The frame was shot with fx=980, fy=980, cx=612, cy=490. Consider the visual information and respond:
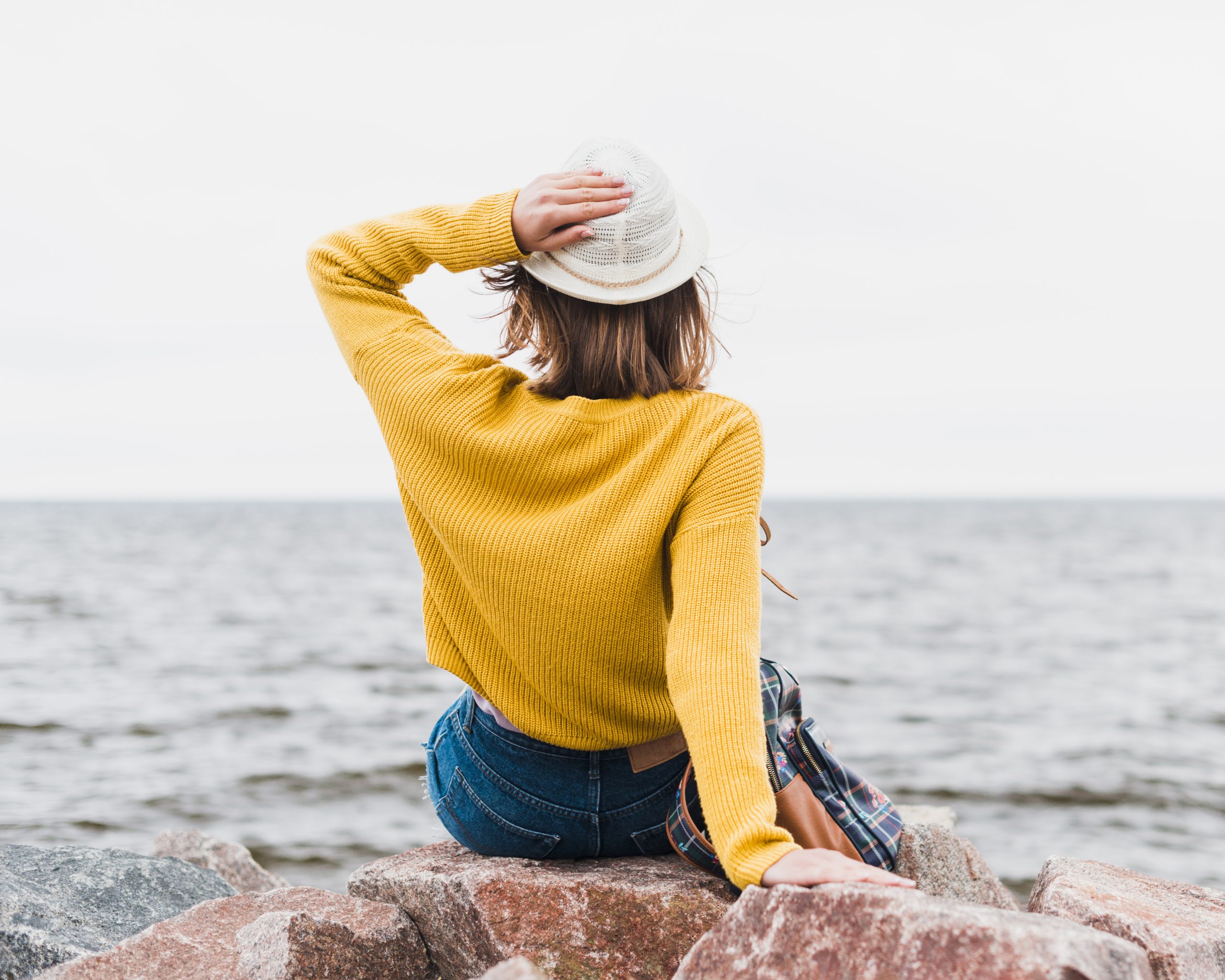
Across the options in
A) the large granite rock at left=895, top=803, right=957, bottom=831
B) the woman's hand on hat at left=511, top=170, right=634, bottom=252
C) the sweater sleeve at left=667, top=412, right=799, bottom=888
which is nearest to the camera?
the sweater sleeve at left=667, top=412, right=799, bottom=888

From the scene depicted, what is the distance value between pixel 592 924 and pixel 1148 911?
1133 millimetres

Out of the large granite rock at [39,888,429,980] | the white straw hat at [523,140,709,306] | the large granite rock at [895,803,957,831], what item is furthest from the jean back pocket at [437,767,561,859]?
the large granite rock at [895,803,957,831]

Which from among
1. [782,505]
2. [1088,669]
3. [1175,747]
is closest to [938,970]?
[1175,747]

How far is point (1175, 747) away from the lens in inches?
324

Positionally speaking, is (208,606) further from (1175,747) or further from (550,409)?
(550,409)

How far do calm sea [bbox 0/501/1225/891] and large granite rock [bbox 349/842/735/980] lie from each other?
50 centimetres

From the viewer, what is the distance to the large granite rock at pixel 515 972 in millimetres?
1343

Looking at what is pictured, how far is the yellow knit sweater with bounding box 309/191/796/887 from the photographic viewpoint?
5.90 feet

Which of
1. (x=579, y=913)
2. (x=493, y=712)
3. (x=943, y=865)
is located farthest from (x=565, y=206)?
(x=943, y=865)

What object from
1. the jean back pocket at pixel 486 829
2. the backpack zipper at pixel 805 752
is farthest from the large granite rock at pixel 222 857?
the backpack zipper at pixel 805 752

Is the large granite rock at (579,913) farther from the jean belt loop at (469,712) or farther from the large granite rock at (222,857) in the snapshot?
the large granite rock at (222,857)

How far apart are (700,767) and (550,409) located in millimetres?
756

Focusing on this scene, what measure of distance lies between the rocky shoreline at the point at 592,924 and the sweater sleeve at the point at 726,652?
144 mm

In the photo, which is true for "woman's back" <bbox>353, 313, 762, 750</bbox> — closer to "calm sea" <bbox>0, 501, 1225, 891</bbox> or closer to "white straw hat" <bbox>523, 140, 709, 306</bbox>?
"white straw hat" <bbox>523, 140, 709, 306</bbox>
